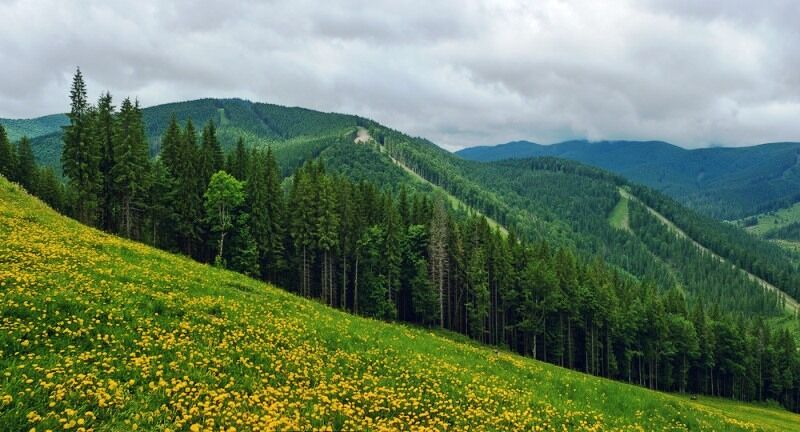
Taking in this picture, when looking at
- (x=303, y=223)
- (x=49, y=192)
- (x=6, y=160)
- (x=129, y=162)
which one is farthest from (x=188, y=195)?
(x=49, y=192)

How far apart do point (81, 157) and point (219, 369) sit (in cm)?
5002

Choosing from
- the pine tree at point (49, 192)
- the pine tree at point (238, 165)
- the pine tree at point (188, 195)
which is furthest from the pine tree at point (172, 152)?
the pine tree at point (49, 192)

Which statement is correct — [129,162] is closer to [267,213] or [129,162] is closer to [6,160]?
[267,213]

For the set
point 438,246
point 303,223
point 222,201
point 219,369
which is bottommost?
point 438,246

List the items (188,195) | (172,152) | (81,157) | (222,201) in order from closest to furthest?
(81,157) < (222,201) < (188,195) < (172,152)

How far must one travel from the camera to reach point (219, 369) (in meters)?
12.9

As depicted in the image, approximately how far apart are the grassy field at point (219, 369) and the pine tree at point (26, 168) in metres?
60.3

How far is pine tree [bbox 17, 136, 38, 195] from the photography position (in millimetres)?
71562

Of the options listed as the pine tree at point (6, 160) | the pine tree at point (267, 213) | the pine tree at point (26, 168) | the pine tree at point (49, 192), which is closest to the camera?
the pine tree at point (267, 213)

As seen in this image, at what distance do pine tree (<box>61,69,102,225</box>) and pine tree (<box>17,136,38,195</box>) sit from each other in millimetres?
28226

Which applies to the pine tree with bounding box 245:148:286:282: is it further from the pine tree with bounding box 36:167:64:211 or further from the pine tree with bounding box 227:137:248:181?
the pine tree with bounding box 36:167:64:211

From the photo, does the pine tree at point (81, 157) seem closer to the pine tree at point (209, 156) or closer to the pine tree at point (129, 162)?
the pine tree at point (129, 162)

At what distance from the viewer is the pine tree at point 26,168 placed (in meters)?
71.6

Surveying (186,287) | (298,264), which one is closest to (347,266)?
(298,264)
